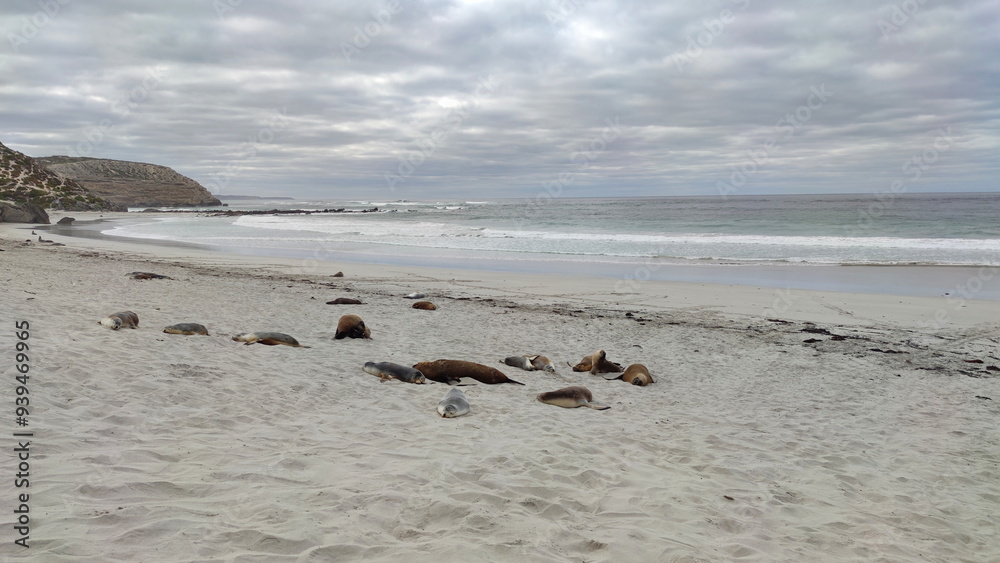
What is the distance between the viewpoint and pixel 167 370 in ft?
19.4

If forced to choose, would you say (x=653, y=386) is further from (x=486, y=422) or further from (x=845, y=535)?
(x=845, y=535)

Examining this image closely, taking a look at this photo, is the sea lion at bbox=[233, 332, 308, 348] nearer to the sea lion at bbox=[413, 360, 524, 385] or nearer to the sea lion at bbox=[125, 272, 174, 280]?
the sea lion at bbox=[413, 360, 524, 385]

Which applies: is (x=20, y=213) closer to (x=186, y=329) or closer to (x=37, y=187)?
(x=37, y=187)

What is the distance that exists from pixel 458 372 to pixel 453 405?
1430 mm

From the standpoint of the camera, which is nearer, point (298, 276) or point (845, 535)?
point (845, 535)

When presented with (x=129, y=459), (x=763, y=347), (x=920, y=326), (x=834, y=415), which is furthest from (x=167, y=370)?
(x=920, y=326)

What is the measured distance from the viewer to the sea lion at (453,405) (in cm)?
564

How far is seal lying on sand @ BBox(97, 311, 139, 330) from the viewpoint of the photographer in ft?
24.3

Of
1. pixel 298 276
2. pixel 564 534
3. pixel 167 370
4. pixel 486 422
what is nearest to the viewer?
pixel 564 534

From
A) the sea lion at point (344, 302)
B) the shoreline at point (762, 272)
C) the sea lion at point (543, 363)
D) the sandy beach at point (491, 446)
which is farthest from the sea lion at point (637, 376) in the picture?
the shoreline at point (762, 272)

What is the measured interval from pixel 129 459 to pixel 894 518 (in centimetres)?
501

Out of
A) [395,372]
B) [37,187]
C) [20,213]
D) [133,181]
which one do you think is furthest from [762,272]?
[133,181]

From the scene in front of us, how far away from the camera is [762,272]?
18844 millimetres

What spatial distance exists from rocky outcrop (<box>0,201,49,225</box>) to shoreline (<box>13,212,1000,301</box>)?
64.9ft
